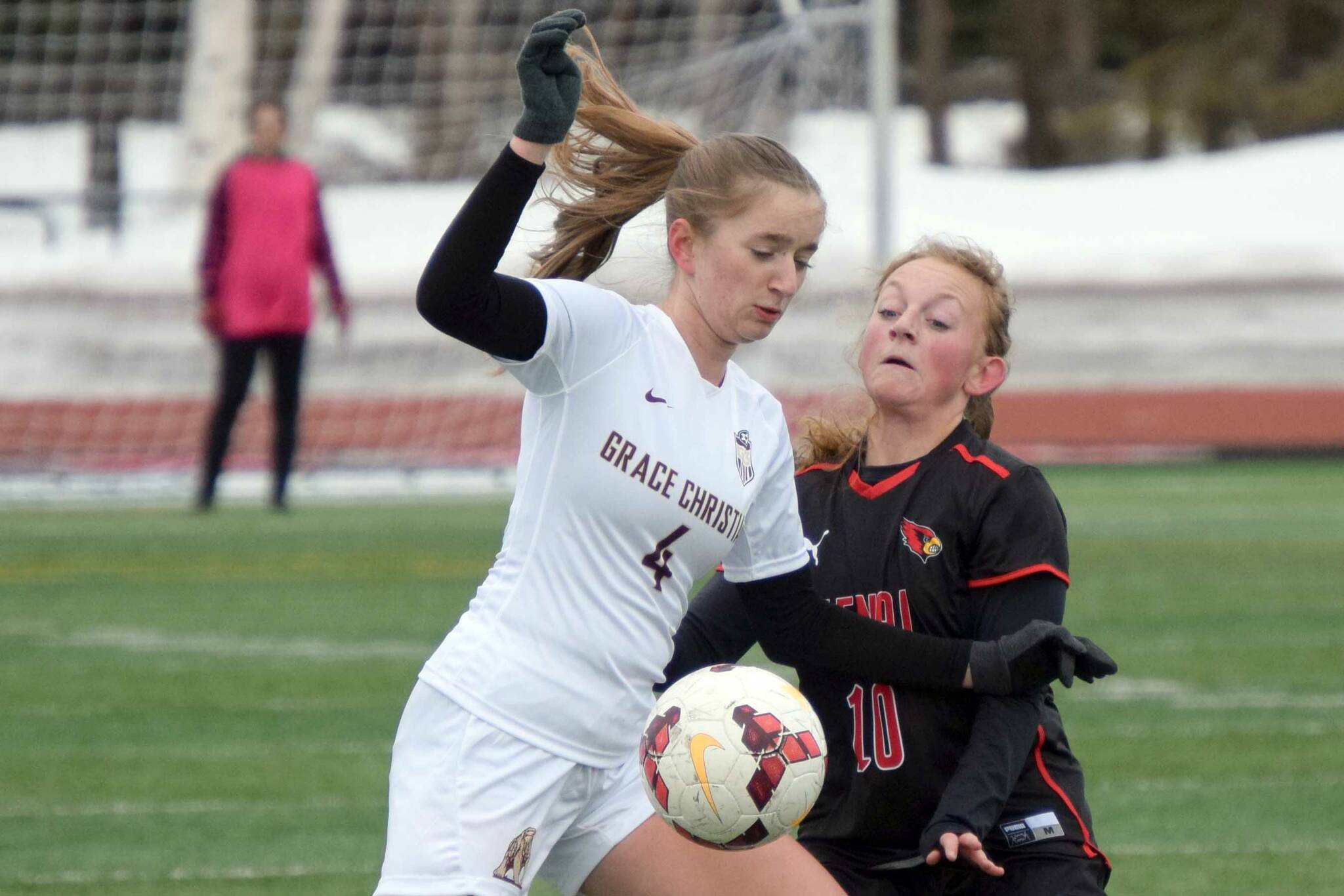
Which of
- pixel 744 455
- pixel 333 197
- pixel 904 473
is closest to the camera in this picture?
pixel 744 455

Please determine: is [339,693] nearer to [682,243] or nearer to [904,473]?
[904,473]

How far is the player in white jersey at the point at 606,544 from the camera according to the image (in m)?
3.33

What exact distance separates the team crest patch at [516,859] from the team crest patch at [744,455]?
66cm

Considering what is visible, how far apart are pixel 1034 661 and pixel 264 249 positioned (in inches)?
361

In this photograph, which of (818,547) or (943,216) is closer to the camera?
(818,547)

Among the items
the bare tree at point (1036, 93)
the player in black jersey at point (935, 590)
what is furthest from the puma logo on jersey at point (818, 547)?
the bare tree at point (1036, 93)

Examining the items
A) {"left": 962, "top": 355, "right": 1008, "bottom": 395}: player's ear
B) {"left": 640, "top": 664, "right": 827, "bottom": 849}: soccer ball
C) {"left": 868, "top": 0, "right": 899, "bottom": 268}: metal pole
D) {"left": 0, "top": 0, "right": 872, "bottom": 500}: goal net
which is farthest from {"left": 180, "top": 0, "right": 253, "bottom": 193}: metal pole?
{"left": 640, "top": 664, "right": 827, "bottom": 849}: soccer ball

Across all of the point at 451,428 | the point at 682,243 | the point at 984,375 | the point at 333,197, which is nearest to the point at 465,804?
the point at 682,243

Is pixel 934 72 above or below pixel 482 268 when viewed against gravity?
below

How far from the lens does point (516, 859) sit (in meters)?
3.38

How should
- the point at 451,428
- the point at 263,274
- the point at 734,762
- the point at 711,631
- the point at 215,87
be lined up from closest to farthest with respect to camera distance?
the point at 734,762 < the point at 711,631 < the point at 263,274 < the point at 451,428 < the point at 215,87

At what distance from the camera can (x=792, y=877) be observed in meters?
3.70

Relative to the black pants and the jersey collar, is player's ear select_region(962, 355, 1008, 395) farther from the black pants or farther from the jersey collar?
the black pants

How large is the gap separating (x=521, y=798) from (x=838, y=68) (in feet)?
41.1
